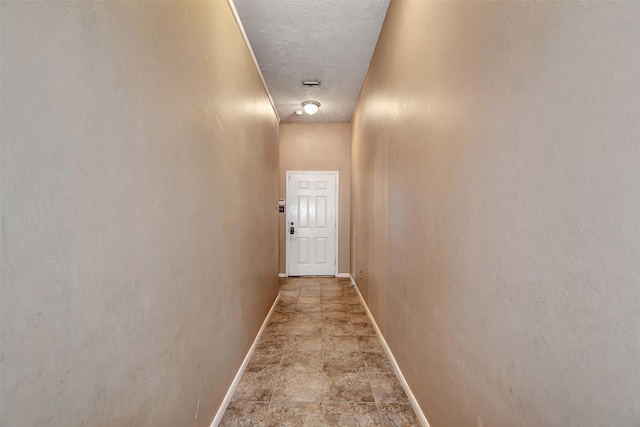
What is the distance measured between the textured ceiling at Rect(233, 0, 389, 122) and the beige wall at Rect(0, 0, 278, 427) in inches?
35.0

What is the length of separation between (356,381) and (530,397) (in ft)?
4.92

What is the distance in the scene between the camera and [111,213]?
789 mm

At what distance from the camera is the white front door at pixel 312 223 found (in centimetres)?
521

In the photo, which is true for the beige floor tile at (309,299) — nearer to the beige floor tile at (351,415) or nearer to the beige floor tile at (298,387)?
the beige floor tile at (298,387)

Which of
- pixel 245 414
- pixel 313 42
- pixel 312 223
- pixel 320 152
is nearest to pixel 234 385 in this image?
pixel 245 414

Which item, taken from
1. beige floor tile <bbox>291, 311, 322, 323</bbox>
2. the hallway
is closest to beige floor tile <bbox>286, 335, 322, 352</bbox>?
beige floor tile <bbox>291, 311, 322, 323</bbox>

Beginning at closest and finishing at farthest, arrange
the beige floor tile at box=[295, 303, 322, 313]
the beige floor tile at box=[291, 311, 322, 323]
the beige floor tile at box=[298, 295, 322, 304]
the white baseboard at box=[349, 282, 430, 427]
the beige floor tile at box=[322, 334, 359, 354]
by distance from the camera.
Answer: the white baseboard at box=[349, 282, 430, 427] → the beige floor tile at box=[322, 334, 359, 354] → the beige floor tile at box=[291, 311, 322, 323] → the beige floor tile at box=[295, 303, 322, 313] → the beige floor tile at box=[298, 295, 322, 304]

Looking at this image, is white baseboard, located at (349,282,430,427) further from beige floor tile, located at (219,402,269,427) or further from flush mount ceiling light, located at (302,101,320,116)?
flush mount ceiling light, located at (302,101,320,116)

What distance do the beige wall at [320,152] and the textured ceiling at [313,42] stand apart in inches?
44.6

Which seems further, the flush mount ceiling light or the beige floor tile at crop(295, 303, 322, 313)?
the flush mount ceiling light

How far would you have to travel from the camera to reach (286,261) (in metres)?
5.23

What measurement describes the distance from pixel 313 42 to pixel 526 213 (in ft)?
8.46

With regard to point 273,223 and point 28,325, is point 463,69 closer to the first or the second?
point 28,325

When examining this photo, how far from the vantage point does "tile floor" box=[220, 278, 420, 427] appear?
1.71 metres
